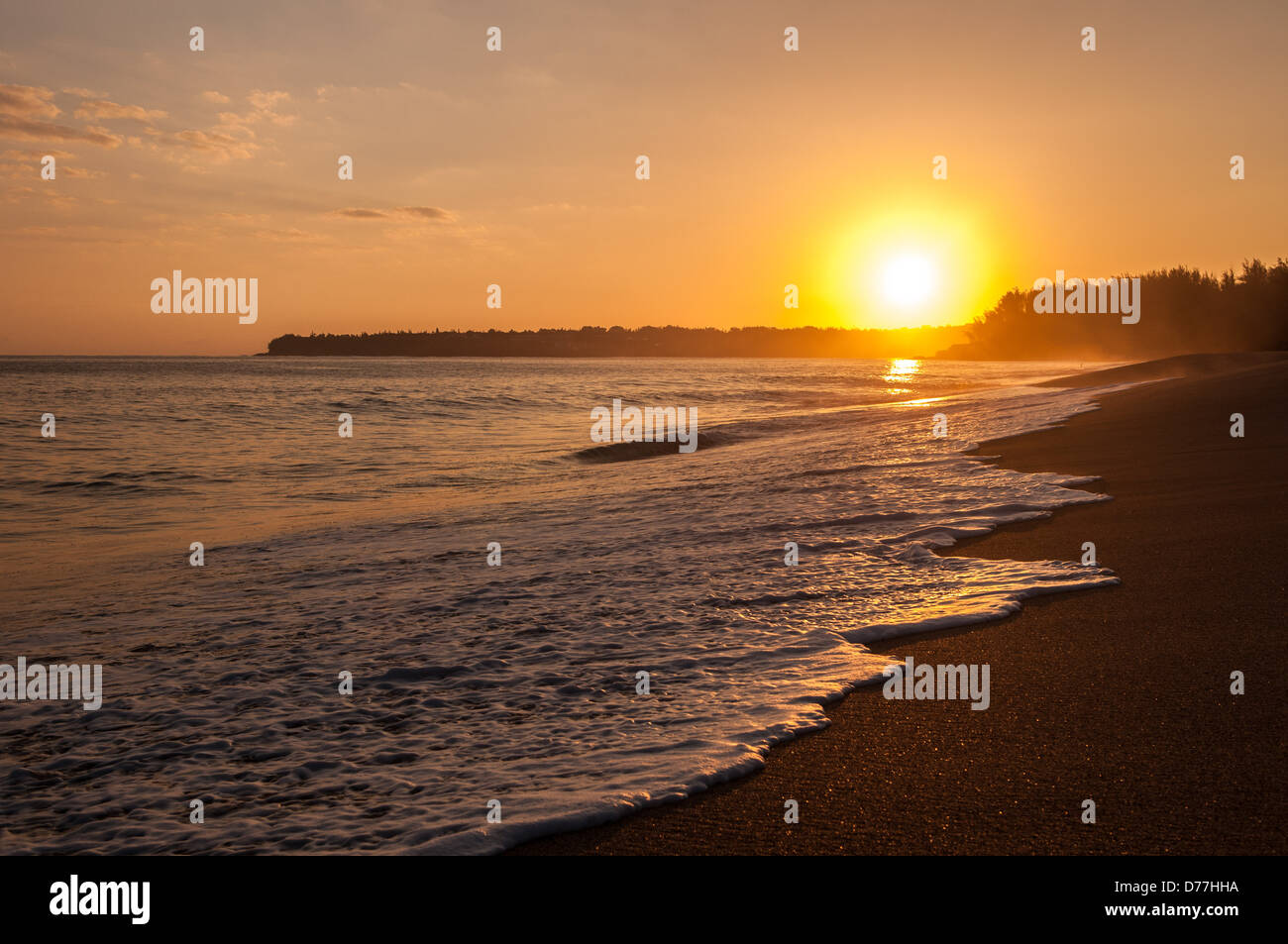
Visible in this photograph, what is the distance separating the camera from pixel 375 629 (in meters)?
6.18

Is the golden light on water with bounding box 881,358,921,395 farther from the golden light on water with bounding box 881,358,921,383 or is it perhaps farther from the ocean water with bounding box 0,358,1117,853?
the ocean water with bounding box 0,358,1117,853

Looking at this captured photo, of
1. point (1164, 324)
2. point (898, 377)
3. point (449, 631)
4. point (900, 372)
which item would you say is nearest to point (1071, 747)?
point (449, 631)

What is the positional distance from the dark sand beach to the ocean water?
10.6 inches

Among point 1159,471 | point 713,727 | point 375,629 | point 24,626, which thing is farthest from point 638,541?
point 1159,471

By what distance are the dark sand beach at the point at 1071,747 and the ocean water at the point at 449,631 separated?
0.27 metres

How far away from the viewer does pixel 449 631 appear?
608cm

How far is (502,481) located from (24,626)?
9.71 m

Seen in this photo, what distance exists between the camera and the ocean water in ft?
12.0

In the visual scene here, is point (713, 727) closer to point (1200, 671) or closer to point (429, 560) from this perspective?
point (1200, 671)

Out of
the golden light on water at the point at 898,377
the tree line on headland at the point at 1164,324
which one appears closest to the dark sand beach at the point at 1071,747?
the golden light on water at the point at 898,377

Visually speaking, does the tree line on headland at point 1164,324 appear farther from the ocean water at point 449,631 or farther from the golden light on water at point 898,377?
the ocean water at point 449,631

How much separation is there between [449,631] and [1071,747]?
416 centimetres

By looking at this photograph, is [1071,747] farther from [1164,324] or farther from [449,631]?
[1164,324]

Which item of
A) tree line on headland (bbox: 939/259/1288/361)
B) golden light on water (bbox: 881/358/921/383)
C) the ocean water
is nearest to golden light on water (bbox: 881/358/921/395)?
golden light on water (bbox: 881/358/921/383)
